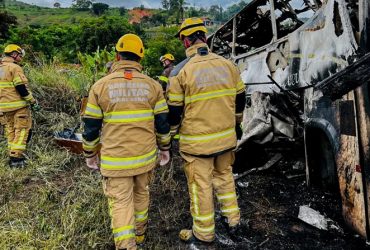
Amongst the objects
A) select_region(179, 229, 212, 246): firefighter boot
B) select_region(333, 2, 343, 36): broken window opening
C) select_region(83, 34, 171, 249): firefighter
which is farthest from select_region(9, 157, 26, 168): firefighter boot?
select_region(333, 2, 343, 36): broken window opening

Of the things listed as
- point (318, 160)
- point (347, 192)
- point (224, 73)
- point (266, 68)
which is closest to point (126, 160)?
point (224, 73)

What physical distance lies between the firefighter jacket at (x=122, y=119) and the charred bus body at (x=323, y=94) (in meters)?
1.25

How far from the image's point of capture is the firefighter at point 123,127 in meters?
2.48

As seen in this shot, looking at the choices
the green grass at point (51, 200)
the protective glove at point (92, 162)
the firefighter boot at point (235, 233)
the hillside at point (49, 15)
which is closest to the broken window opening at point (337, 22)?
the firefighter boot at point (235, 233)

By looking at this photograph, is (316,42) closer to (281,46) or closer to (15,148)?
(281,46)

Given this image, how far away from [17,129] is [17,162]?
49 cm

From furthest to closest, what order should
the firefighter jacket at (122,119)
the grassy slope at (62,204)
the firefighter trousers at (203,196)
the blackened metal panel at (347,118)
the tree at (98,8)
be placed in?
the tree at (98,8), the grassy slope at (62,204), the firefighter trousers at (203,196), the firefighter jacket at (122,119), the blackened metal panel at (347,118)

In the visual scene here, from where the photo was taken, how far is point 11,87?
4.79 metres

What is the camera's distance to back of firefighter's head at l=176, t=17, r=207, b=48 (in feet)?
8.98

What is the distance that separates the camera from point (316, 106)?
2.92 m

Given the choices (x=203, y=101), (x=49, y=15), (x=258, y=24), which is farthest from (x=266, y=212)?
(x=49, y=15)

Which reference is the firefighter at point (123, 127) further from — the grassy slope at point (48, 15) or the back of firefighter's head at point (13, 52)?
the grassy slope at point (48, 15)

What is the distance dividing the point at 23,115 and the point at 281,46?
3.74 metres

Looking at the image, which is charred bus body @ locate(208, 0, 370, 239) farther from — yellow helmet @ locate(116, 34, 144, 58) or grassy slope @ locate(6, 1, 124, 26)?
grassy slope @ locate(6, 1, 124, 26)
